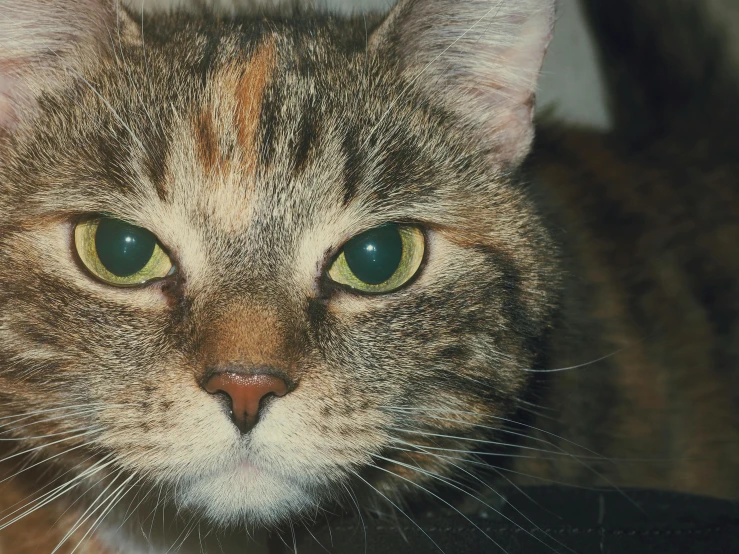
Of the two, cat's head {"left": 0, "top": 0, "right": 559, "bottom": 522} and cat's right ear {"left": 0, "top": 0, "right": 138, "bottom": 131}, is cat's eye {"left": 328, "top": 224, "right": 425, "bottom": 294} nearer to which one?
cat's head {"left": 0, "top": 0, "right": 559, "bottom": 522}

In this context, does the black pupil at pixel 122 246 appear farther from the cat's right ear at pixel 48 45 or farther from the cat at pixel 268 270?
the cat's right ear at pixel 48 45

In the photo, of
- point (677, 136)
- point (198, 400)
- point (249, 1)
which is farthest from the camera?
point (677, 136)

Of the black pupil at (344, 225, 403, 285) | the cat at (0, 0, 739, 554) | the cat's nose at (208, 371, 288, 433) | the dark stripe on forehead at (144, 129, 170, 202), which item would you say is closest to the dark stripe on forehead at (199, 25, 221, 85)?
the cat at (0, 0, 739, 554)

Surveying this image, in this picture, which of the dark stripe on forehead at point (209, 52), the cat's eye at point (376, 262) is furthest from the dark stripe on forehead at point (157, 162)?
the cat's eye at point (376, 262)

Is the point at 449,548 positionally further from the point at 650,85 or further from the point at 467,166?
the point at 650,85

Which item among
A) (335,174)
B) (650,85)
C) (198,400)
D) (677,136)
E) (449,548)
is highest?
(650,85)

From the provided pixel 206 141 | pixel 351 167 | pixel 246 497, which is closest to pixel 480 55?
pixel 351 167

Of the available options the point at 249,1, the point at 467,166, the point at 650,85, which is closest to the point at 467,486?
the point at 467,166
